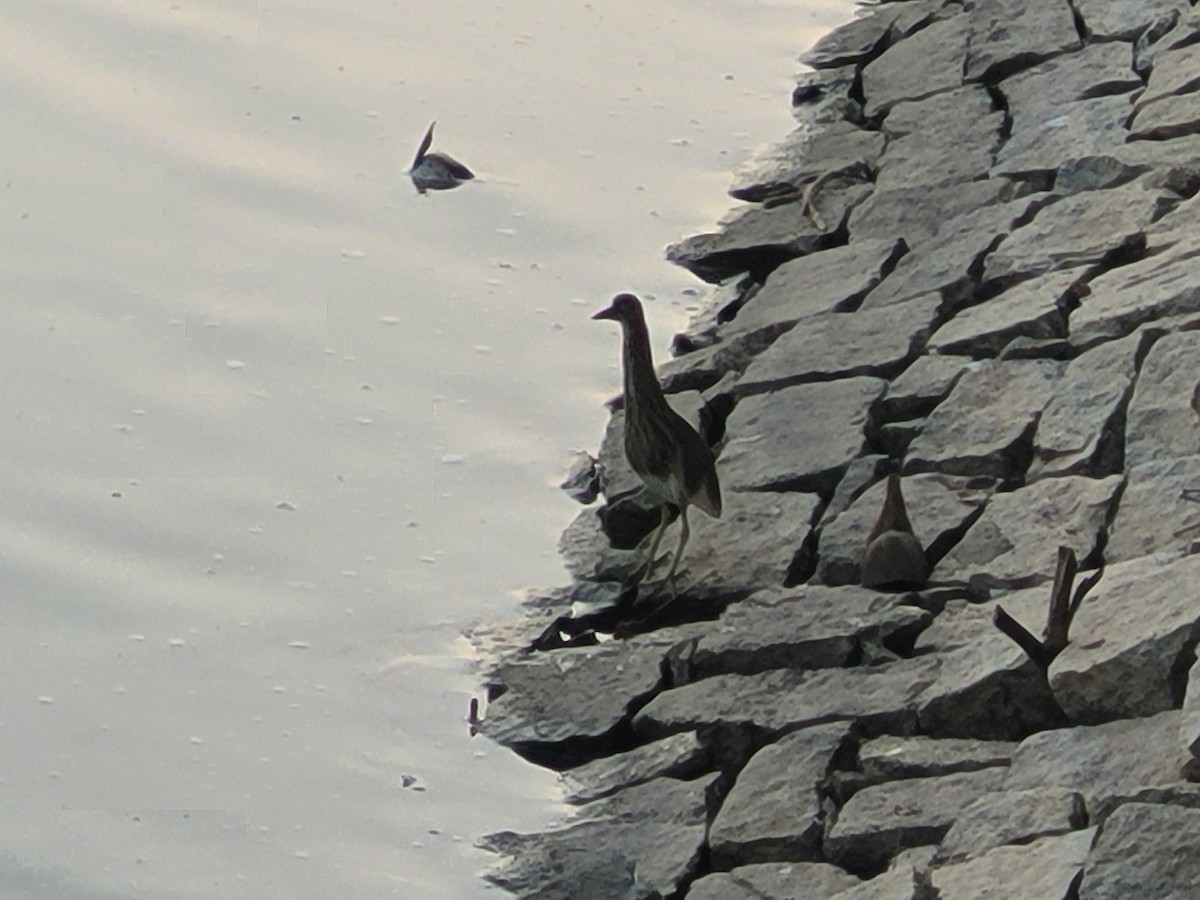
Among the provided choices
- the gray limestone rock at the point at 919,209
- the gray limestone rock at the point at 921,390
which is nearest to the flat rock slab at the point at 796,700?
the gray limestone rock at the point at 921,390

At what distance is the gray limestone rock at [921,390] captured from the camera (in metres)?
6.07

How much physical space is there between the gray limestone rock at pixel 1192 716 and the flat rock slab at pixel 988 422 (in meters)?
1.59

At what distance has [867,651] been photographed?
16.2 feet

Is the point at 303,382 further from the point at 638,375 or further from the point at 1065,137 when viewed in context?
the point at 1065,137

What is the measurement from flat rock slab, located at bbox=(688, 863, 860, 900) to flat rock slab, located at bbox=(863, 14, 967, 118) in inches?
179

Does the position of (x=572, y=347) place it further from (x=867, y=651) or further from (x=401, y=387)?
(x=867, y=651)

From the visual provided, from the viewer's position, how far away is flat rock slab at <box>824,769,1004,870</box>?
14.0 ft

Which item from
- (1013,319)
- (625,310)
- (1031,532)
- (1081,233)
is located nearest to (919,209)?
(1081,233)

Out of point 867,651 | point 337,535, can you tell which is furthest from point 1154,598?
point 337,535

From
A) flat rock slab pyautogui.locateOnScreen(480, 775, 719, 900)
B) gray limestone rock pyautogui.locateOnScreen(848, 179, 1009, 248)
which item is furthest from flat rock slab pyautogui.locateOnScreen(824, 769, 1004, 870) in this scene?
gray limestone rock pyautogui.locateOnScreen(848, 179, 1009, 248)

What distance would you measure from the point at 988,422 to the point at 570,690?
137 centimetres

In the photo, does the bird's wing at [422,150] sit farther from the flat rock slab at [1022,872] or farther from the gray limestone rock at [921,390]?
the flat rock slab at [1022,872]

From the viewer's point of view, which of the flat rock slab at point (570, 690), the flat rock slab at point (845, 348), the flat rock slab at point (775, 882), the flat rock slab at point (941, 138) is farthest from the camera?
the flat rock slab at point (941, 138)

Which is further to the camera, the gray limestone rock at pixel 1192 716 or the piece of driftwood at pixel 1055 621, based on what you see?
the piece of driftwood at pixel 1055 621
